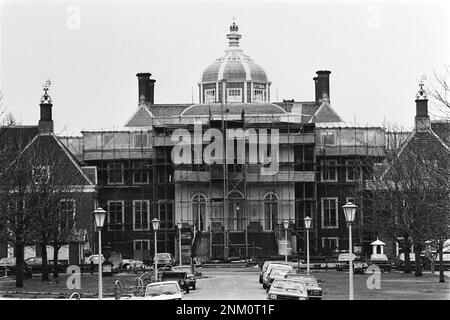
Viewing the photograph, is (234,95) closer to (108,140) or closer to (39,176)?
(108,140)

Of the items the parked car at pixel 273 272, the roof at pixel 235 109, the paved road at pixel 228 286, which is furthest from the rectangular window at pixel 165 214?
the parked car at pixel 273 272

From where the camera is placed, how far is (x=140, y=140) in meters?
95.2

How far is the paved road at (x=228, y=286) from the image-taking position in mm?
45656

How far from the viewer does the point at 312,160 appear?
93.4 meters

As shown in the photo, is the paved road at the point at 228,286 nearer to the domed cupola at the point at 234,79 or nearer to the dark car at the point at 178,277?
the dark car at the point at 178,277

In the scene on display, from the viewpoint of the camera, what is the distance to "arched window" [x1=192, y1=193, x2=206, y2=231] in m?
92.3

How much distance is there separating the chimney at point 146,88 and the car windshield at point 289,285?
6449 cm

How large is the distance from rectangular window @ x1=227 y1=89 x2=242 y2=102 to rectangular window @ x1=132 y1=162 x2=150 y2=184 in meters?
12.6

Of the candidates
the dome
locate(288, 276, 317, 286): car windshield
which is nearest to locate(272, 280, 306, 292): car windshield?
locate(288, 276, 317, 286): car windshield

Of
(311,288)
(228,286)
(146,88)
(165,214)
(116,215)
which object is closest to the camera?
(311,288)

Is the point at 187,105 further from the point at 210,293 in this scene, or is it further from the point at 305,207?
the point at 210,293

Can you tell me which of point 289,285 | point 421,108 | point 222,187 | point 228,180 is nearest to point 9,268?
point 228,180

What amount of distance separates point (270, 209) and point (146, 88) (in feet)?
62.7
